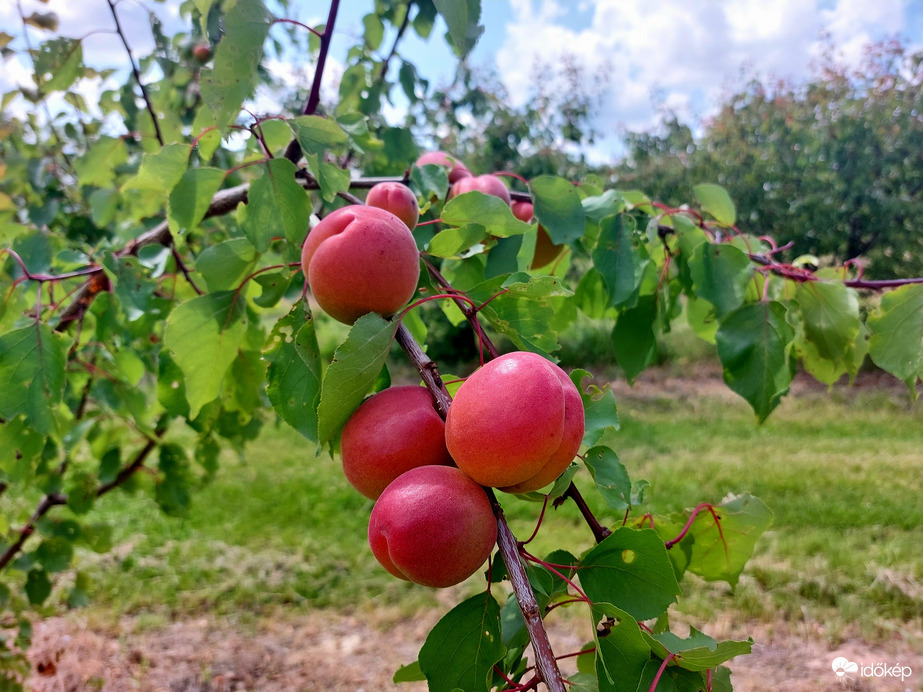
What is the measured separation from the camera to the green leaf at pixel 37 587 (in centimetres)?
147

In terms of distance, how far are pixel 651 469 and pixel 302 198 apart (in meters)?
3.23

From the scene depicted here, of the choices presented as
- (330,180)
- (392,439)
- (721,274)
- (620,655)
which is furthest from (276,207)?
(721,274)

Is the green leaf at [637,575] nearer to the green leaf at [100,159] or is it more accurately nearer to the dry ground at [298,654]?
the green leaf at [100,159]

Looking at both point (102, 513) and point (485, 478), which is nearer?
point (485, 478)

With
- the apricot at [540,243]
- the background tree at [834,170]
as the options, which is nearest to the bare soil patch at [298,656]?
the apricot at [540,243]

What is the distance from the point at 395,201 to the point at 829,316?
0.67 metres

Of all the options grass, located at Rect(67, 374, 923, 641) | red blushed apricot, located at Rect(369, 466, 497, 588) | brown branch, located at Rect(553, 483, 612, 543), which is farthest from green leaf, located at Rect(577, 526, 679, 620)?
grass, located at Rect(67, 374, 923, 641)

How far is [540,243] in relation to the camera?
3.42 ft

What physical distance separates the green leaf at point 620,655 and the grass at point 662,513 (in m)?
1.18

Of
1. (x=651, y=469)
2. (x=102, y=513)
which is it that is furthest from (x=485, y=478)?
(x=102, y=513)

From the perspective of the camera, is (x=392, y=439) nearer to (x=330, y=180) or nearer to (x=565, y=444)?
(x=565, y=444)

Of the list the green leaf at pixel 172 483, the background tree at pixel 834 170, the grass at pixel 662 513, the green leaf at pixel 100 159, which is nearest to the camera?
the green leaf at pixel 100 159

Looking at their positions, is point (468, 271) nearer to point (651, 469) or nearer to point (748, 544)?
point (748, 544)

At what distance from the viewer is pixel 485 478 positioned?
0.46 m
